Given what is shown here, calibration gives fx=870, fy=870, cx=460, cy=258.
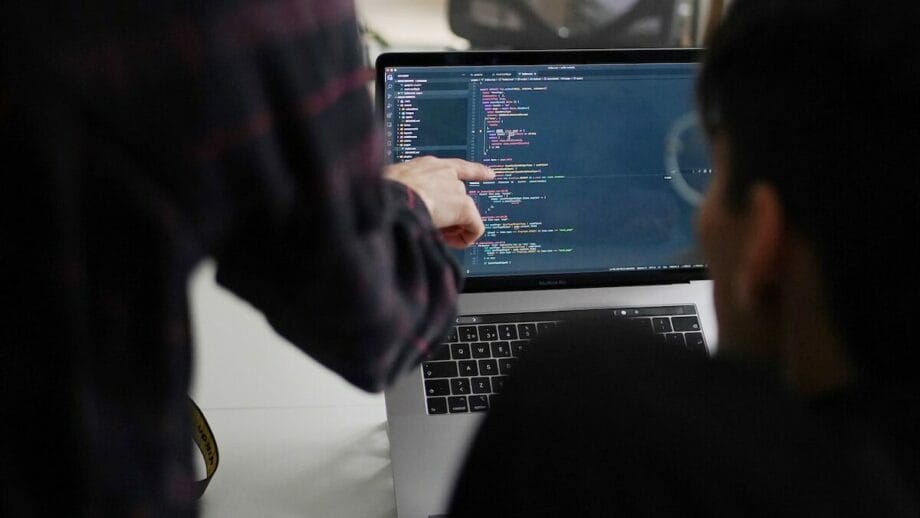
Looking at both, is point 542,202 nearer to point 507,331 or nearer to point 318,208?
point 507,331

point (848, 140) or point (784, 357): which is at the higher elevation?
point (848, 140)

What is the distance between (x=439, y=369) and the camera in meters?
0.99

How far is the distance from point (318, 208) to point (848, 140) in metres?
0.29

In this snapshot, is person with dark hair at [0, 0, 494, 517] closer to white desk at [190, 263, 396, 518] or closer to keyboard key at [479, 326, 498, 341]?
white desk at [190, 263, 396, 518]

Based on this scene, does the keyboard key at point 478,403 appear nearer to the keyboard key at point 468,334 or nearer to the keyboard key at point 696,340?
the keyboard key at point 468,334

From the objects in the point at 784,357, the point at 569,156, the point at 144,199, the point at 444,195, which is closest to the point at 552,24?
the point at 569,156

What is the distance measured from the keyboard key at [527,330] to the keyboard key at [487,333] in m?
0.03

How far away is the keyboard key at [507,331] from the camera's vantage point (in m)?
1.03

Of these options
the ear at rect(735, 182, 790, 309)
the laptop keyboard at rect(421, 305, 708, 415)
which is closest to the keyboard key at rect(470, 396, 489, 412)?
the laptop keyboard at rect(421, 305, 708, 415)

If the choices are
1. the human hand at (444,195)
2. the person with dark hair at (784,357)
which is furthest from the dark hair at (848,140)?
the human hand at (444,195)

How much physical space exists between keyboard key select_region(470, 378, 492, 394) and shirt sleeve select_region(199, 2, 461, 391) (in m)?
0.35

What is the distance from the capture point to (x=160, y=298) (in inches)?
15.9

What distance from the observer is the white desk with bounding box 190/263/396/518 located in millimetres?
889

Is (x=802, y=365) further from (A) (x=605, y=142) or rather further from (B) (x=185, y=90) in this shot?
(A) (x=605, y=142)
